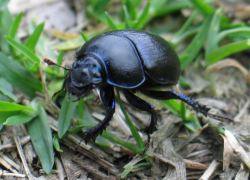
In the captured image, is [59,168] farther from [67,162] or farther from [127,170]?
[127,170]

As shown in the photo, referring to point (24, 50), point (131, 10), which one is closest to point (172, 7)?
point (131, 10)

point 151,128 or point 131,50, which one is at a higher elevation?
point 131,50

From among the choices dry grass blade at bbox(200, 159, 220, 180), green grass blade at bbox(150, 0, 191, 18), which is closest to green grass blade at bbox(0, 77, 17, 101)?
dry grass blade at bbox(200, 159, 220, 180)

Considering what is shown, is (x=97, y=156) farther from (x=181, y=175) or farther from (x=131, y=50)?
(x=131, y=50)

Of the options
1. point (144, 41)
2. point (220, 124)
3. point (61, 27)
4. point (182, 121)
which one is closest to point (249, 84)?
point (220, 124)

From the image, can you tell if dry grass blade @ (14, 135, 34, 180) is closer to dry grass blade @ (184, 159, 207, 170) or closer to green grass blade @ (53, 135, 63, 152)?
green grass blade @ (53, 135, 63, 152)

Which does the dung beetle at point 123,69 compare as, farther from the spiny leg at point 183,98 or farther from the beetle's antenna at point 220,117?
the beetle's antenna at point 220,117

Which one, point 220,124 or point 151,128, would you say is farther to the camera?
point 220,124
